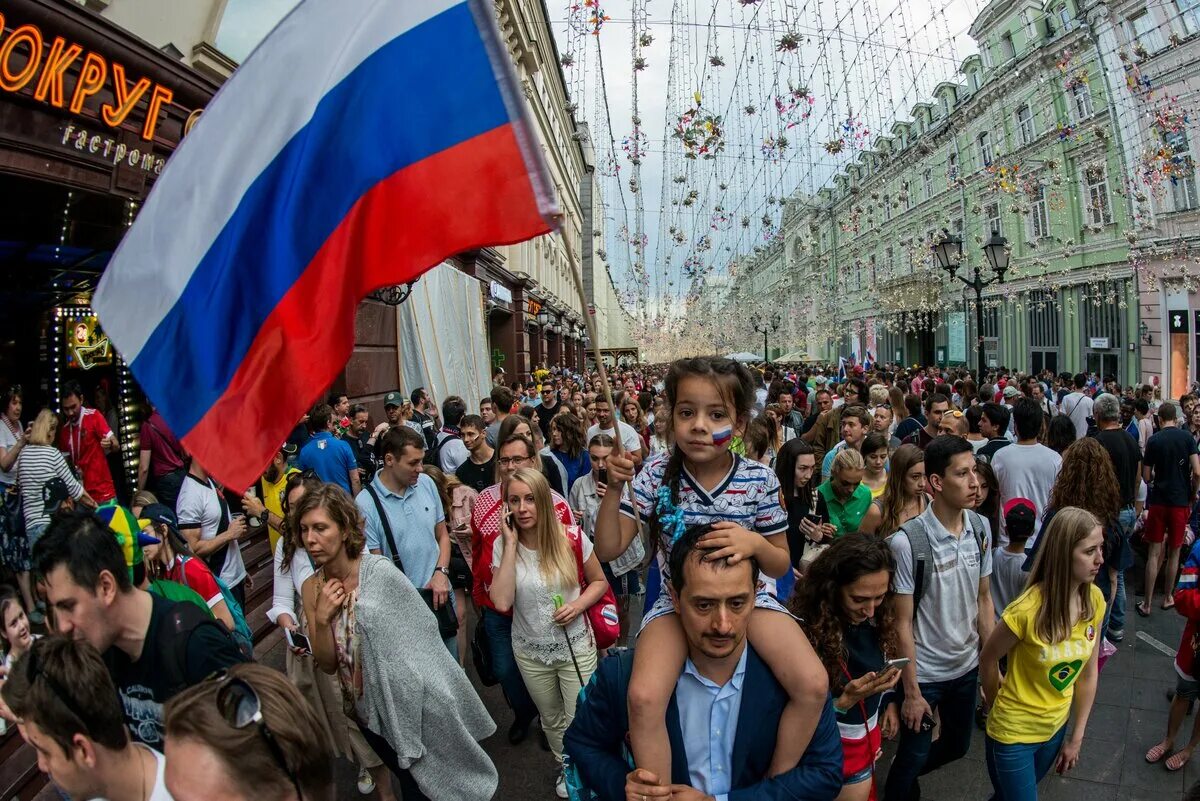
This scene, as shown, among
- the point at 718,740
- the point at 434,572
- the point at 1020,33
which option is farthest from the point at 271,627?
the point at 1020,33

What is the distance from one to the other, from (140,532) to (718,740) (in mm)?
2784

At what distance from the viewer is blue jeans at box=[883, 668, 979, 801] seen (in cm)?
351

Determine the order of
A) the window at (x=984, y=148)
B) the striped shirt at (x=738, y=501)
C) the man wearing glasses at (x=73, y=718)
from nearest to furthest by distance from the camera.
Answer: the man wearing glasses at (x=73, y=718) → the striped shirt at (x=738, y=501) → the window at (x=984, y=148)

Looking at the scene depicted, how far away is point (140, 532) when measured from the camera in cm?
339

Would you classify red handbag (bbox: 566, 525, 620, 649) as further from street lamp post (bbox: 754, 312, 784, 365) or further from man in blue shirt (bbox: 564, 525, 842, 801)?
street lamp post (bbox: 754, 312, 784, 365)

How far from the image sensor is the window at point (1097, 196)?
2361 centimetres

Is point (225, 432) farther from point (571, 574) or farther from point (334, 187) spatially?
point (571, 574)

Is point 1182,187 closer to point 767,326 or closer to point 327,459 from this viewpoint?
point 767,326

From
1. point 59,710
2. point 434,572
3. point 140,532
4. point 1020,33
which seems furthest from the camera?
point 1020,33

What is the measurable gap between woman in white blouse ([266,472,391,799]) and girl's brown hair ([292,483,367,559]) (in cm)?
42

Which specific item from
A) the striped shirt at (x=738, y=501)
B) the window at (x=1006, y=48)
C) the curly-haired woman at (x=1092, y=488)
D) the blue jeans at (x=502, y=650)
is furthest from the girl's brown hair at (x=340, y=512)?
the window at (x=1006, y=48)

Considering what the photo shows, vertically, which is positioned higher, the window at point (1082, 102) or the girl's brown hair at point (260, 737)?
the window at point (1082, 102)

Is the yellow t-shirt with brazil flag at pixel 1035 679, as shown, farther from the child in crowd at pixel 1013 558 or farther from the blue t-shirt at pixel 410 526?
the blue t-shirt at pixel 410 526

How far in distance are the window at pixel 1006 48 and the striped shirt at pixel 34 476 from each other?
95.5 feet
